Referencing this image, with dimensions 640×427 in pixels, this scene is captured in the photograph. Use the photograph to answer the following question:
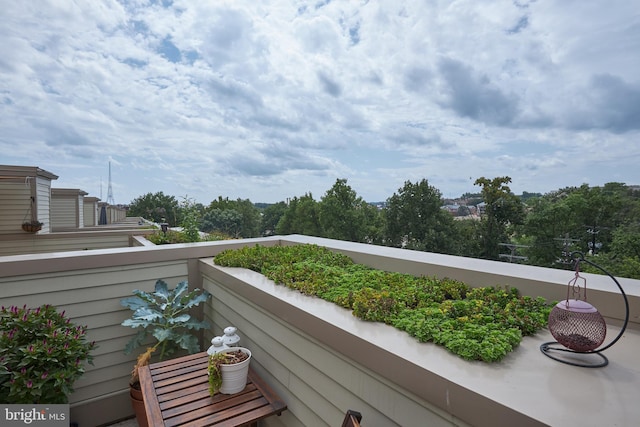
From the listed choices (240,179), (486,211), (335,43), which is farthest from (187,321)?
(486,211)

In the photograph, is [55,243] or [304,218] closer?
[55,243]

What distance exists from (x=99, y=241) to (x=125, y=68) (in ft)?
13.6

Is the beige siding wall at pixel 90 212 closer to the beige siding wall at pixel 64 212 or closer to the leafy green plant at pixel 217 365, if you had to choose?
the beige siding wall at pixel 64 212

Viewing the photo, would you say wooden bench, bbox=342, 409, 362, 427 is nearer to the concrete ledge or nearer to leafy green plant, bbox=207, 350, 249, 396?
the concrete ledge

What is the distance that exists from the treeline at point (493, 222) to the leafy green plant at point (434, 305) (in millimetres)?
21499

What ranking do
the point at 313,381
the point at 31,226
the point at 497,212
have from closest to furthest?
1. the point at 313,381
2. the point at 31,226
3. the point at 497,212

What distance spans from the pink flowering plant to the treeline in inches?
831

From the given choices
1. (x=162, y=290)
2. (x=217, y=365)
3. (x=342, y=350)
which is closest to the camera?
(x=342, y=350)

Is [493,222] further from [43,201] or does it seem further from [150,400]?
[150,400]

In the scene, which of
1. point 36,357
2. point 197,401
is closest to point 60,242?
point 36,357

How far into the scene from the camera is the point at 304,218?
33.8 m

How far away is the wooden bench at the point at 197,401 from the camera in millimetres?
1710

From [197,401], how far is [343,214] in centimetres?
2838

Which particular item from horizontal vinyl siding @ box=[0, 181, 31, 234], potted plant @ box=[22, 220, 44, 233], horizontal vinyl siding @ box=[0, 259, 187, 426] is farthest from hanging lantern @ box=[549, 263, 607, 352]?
horizontal vinyl siding @ box=[0, 181, 31, 234]
